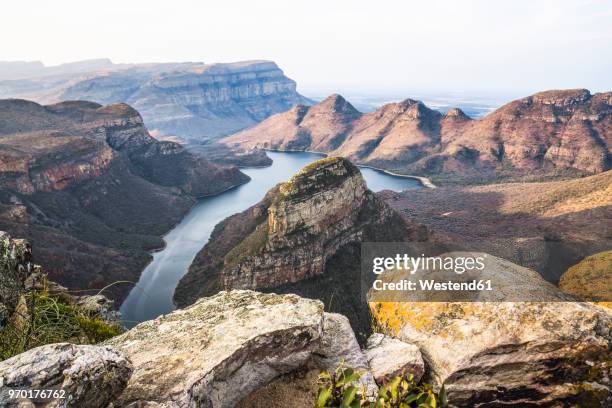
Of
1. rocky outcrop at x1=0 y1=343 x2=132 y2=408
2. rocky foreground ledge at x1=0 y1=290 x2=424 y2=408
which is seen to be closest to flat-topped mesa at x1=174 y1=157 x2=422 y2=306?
rocky foreground ledge at x1=0 y1=290 x2=424 y2=408

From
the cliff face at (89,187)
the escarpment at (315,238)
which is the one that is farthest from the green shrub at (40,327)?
the cliff face at (89,187)

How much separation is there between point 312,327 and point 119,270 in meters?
78.4

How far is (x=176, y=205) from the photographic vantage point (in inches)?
4946

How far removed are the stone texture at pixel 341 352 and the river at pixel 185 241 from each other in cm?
1062

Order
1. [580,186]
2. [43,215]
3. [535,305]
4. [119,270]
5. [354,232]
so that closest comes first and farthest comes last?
Result: 1. [535,305]
2. [354,232]
3. [119,270]
4. [43,215]
5. [580,186]

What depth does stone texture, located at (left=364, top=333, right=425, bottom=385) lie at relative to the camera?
7.49 m

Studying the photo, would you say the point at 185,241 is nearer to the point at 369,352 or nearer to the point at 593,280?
the point at 593,280

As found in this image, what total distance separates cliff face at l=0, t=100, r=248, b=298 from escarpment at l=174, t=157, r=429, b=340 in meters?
22.3

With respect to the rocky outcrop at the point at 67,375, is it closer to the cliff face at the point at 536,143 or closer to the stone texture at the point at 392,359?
the stone texture at the point at 392,359

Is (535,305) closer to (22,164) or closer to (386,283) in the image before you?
(386,283)

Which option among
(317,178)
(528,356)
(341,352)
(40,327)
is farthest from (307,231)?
(40,327)

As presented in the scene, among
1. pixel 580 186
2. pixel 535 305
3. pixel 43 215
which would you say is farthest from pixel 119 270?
pixel 580 186

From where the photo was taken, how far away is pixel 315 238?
61.8 metres

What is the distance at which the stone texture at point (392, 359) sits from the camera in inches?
295
